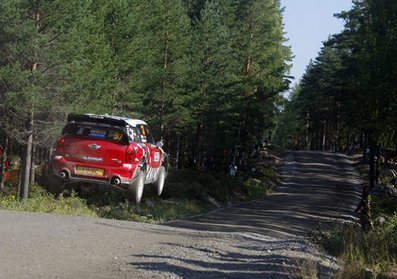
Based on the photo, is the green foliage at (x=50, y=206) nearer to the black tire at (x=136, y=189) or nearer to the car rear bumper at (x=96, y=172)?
the car rear bumper at (x=96, y=172)

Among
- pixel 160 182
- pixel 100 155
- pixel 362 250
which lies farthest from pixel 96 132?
pixel 362 250

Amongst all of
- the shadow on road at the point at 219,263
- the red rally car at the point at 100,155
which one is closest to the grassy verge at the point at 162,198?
the red rally car at the point at 100,155

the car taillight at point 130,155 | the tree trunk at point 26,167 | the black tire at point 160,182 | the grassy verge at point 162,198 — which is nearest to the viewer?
the car taillight at point 130,155

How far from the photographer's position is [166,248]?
12.1 metres

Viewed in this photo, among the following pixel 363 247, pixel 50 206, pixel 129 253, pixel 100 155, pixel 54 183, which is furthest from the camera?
pixel 50 206

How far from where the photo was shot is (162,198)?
34.3m

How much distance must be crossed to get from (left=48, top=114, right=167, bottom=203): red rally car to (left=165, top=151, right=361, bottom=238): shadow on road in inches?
323

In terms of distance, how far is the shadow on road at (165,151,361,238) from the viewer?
26.0m

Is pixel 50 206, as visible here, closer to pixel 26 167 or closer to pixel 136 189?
pixel 26 167

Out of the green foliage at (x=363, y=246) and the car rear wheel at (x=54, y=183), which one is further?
the car rear wheel at (x=54, y=183)

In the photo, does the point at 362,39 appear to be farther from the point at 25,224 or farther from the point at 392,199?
the point at 25,224

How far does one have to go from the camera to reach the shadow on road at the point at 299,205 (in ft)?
85.2

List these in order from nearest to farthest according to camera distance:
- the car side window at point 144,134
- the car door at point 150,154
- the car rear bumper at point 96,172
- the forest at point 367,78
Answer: the car rear bumper at point 96,172
the car door at point 150,154
the car side window at point 144,134
the forest at point 367,78

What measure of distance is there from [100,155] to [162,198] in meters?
22.0
